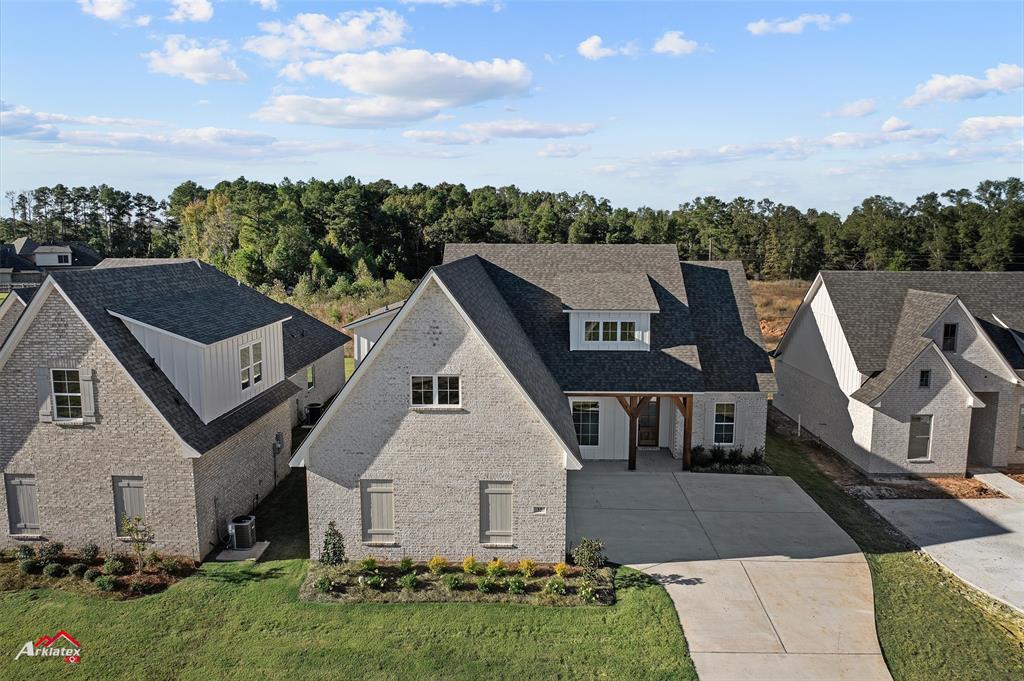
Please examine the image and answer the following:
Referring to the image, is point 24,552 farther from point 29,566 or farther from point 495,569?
point 495,569

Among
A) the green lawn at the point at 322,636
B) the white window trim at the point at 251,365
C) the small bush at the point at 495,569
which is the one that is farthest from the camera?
the white window trim at the point at 251,365

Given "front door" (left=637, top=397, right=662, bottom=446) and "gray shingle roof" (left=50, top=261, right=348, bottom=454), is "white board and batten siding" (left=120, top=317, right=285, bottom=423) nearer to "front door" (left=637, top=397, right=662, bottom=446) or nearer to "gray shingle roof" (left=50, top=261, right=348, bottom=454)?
"gray shingle roof" (left=50, top=261, right=348, bottom=454)

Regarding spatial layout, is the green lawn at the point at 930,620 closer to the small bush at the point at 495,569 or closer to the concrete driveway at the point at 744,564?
the concrete driveway at the point at 744,564

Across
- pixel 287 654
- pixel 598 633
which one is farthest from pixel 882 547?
pixel 287 654

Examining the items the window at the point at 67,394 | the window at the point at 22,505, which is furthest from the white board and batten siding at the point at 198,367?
the window at the point at 22,505

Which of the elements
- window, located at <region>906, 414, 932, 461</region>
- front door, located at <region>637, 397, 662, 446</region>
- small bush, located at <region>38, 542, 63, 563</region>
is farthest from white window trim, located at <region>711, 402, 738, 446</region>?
small bush, located at <region>38, 542, 63, 563</region>

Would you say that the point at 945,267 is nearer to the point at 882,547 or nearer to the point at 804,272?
the point at 804,272
